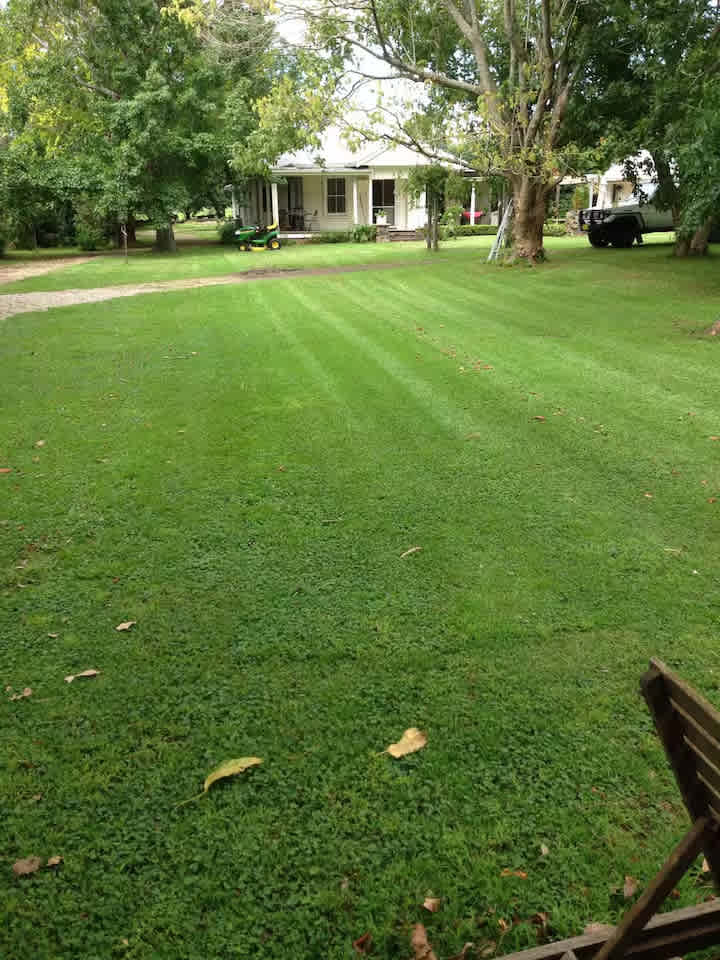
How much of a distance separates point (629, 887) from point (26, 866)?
6.27 ft

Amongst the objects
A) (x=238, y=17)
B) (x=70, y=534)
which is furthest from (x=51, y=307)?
(x=70, y=534)

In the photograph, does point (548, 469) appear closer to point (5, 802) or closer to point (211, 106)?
point (5, 802)

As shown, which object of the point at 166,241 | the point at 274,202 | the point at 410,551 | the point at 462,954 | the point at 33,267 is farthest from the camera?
the point at 274,202

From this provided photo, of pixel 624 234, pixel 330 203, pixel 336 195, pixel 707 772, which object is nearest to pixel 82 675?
pixel 707 772

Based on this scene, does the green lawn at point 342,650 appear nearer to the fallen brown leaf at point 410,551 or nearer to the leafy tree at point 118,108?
the fallen brown leaf at point 410,551

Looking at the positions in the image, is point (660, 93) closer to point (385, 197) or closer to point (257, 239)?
point (257, 239)

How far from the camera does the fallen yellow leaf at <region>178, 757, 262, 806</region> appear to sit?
2753 millimetres

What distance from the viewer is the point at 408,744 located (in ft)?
9.63

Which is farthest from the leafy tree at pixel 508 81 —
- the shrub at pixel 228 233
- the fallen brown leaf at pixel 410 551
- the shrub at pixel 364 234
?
the fallen brown leaf at pixel 410 551

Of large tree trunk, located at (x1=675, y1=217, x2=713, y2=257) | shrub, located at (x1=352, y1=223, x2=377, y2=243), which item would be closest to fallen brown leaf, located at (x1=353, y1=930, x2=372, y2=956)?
large tree trunk, located at (x1=675, y1=217, x2=713, y2=257)

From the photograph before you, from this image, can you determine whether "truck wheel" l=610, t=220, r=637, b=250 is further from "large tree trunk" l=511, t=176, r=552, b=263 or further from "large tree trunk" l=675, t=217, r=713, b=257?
"large tree trunk" l=511, t=176, r=552, b=263

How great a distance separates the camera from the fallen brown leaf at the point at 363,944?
7.05 feet

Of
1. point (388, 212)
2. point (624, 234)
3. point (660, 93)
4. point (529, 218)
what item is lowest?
point (624, 234)

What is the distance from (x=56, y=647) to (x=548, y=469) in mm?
3757
